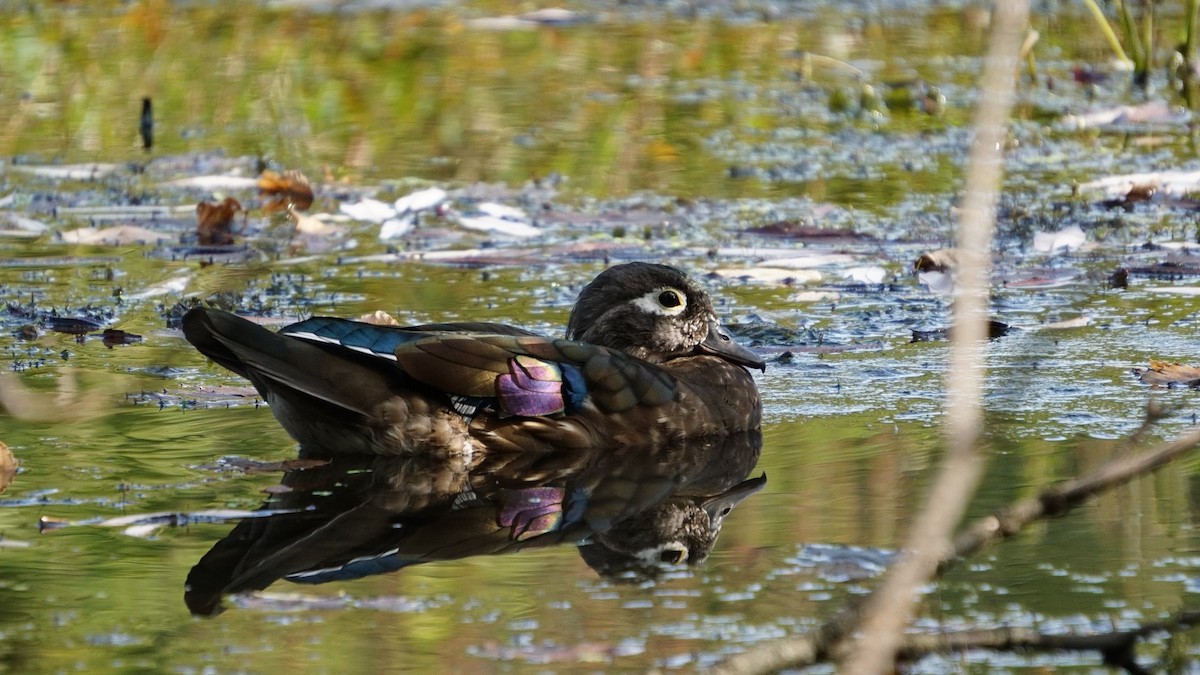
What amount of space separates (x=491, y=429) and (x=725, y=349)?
103 centimetres

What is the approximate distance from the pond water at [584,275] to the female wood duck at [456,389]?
0.82 ft

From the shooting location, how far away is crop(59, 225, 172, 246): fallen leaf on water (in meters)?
9.15

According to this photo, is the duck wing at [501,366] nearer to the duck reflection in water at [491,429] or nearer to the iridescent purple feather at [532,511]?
the duck reflection in water at [491,429]

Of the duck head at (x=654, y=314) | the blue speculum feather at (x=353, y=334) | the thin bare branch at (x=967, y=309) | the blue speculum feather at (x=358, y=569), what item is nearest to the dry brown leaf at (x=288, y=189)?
the duck head at (x=654, y=314)

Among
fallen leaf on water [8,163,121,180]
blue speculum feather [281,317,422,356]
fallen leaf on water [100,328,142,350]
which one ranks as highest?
blue speculum feather [281,317,422,356]

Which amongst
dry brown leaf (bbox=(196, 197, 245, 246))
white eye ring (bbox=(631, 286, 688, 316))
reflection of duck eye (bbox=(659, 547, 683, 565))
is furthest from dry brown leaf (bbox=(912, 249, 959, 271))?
reflection of duck eye (bbox=(659, 547, 683, 565))

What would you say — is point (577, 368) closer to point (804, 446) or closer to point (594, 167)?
point (804, 446)

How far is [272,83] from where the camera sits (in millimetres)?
13648

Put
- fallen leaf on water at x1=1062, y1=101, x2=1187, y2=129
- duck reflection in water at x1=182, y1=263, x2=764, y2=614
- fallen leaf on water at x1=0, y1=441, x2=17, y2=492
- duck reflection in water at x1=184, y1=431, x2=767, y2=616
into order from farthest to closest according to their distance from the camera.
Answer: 1. fallen leaf on water at x1=1062, y1=101, x2=1187, y2=129
2. fallen leaf on water at x1=0, y1=441, x2=17, y2=492
3. duck reflection in water at x1=182, y1=263, x2=764, y2=614
4. duck reflection in water at x1=184, y1=431, x2=767, y2=616

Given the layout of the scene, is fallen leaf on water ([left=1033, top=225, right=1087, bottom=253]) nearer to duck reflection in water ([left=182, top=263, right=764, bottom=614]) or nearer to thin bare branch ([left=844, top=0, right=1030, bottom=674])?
duck reflection in water ([left=182, top=263, right=764, bottom=614])

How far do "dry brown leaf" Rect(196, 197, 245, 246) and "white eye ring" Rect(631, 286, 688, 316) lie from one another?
130 inches

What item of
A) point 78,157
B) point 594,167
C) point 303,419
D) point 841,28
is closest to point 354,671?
point 303,419

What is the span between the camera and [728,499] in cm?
513

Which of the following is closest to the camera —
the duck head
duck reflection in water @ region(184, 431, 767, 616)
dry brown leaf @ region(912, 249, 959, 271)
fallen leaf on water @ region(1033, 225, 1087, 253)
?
duck reflection in water @ region(184, 431, 767, 616)
